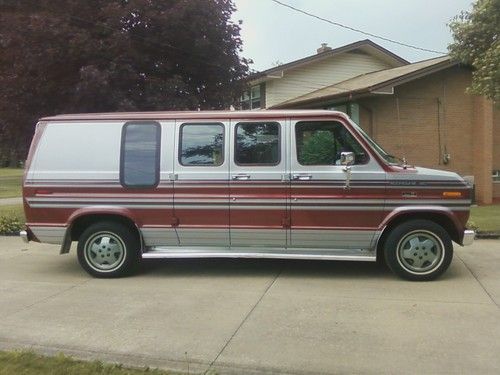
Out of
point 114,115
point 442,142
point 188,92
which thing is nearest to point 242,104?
point 188,92

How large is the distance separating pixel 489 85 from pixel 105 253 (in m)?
8.14

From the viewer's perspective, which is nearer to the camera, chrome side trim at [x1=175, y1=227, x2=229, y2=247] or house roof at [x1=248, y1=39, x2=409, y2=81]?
chrome side trim at [x1=175, y1=227, x2=229, y2=247]

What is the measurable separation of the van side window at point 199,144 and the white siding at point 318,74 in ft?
58.0

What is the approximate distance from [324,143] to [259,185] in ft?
3.21

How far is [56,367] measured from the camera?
448cm

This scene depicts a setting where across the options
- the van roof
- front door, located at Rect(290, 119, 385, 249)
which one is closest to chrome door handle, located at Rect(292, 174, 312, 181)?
front door, located at Rect(290, 119, 385, 249)

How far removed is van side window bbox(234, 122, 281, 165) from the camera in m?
7.44

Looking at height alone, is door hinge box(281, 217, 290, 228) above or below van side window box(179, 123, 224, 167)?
below

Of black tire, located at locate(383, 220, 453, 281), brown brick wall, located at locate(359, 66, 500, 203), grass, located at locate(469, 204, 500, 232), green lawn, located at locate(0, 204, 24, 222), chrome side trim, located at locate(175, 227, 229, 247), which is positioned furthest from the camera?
brown brick wall, located at locate(359, 66, 500, 203)

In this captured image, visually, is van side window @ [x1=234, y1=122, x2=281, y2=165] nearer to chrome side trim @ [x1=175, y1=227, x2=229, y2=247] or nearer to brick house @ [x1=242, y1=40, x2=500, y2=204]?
chrome side trim @ [x1=175, y1=227, x2=229, y2=247]

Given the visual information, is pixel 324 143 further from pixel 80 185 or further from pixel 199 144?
pixel 80 185

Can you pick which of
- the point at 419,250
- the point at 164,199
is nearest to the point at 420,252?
the point at 419,250

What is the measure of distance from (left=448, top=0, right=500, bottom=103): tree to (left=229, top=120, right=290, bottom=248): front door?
6.03 m

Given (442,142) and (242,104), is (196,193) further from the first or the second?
(442,142)
